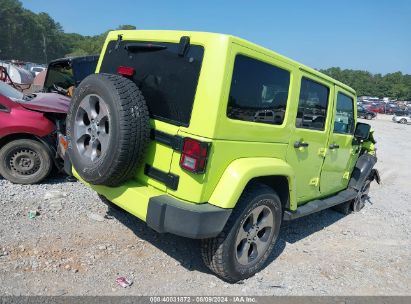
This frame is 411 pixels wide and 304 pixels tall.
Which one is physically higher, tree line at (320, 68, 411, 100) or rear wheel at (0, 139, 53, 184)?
tree line at (320, 68, 411, 100)

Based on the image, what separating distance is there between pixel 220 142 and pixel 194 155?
9.0 inches

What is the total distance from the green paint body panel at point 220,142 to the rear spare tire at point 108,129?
0.67 feet

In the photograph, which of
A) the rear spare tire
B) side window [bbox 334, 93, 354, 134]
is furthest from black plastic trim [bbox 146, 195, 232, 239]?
side window [bbox 334, 93, 354, 134]

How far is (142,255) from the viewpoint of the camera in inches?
146

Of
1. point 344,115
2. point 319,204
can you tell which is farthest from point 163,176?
point 344,115

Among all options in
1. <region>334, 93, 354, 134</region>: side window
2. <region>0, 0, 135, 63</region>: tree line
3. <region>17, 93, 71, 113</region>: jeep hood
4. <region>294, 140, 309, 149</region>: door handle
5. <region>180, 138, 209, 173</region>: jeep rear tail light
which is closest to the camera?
<region>180, 138, 209, 173</region>: jeep rear tail light

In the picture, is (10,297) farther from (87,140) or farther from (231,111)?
(231,111)

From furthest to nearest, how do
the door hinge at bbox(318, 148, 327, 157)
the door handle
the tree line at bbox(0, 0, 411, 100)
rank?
the tree line at bbox(0, 0, 411, 100), the door hinge at bbox(318, 148, 327, 157), the door handle

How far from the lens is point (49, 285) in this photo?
3.03m

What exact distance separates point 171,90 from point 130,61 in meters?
0.68

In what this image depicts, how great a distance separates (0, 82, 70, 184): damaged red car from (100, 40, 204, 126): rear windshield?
7.47 ft

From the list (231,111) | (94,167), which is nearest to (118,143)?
(94,167)

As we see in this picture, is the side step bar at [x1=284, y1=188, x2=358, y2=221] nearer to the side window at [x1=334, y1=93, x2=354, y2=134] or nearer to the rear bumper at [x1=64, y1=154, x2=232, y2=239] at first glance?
the side window at [x1=334, y1=93, x2=354, y2=134]

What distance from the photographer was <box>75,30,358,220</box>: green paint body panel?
283cm
